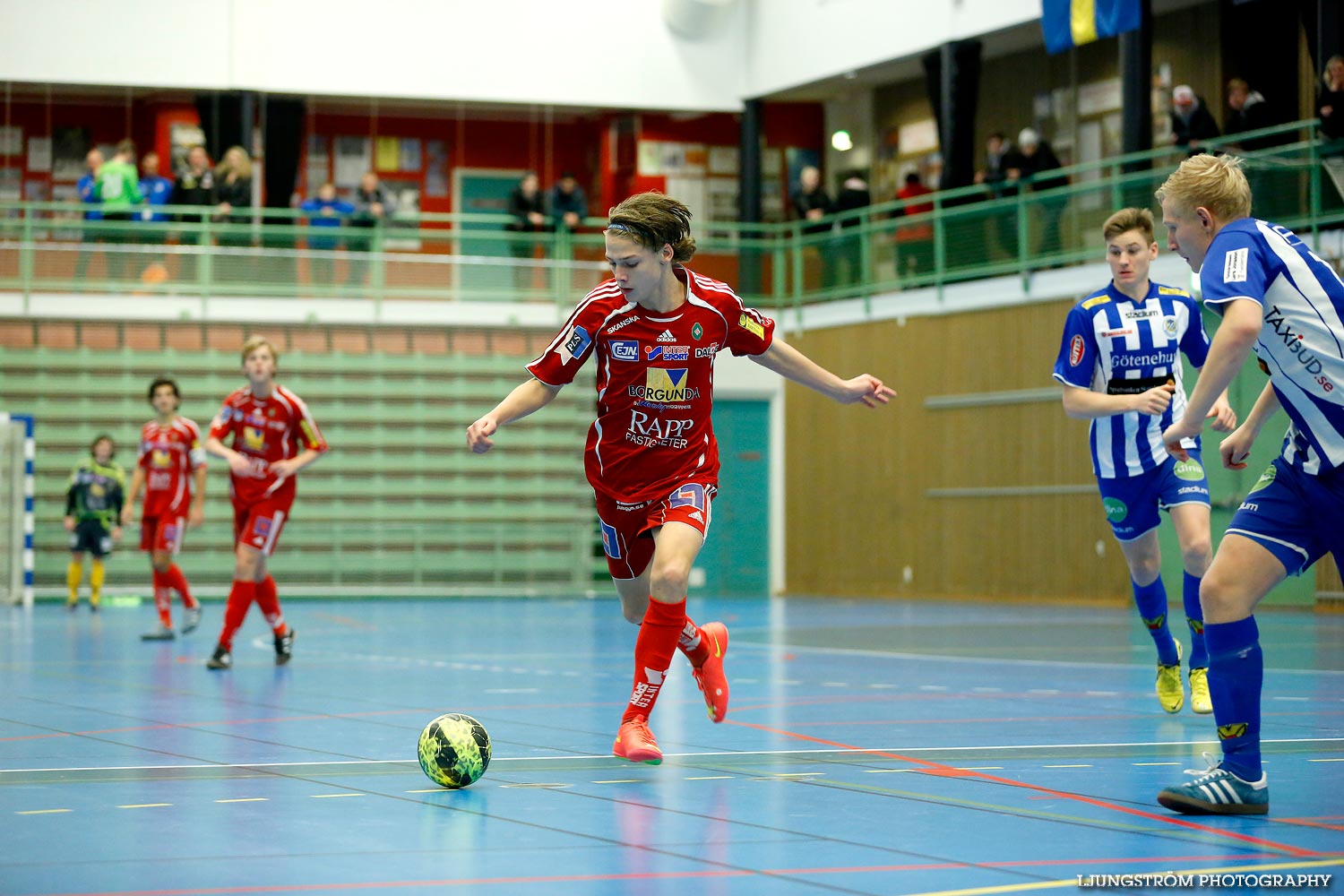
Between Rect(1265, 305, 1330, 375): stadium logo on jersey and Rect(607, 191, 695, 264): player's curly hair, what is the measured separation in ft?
7.61

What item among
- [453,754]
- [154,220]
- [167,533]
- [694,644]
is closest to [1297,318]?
[694,644]

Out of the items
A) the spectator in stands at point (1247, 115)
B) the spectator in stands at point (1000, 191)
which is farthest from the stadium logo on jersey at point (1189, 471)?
A: the spectator in stands at point (1000, 191)

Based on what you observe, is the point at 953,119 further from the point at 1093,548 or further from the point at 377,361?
the point at 377,361

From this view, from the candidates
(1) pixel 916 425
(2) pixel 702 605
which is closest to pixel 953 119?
(1) pixel 916 425

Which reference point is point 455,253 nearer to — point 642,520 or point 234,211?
point 234,211

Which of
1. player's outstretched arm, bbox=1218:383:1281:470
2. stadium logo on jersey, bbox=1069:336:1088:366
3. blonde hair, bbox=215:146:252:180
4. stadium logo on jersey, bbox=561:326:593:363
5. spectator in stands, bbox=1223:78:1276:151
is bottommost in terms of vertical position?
player's outstretched arm, bbox=1218:383:1281:470

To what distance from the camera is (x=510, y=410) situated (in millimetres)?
6840

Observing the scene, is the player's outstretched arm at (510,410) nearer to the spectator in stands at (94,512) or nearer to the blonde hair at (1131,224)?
the blonde hair at (1131,224)

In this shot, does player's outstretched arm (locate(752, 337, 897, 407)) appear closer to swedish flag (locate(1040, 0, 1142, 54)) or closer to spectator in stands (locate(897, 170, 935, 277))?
swedish flag (locate(1040, 0, 1142, 54))

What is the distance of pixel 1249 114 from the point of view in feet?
63.3

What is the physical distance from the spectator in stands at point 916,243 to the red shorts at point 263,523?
1383 cm

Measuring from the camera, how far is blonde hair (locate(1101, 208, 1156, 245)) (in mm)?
8680

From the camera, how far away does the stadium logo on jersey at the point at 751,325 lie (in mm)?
7180

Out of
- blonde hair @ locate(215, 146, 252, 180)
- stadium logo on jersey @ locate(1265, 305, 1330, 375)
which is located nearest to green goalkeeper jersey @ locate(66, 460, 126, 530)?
blonde hair @ locate(215, 146, 252, 180)
